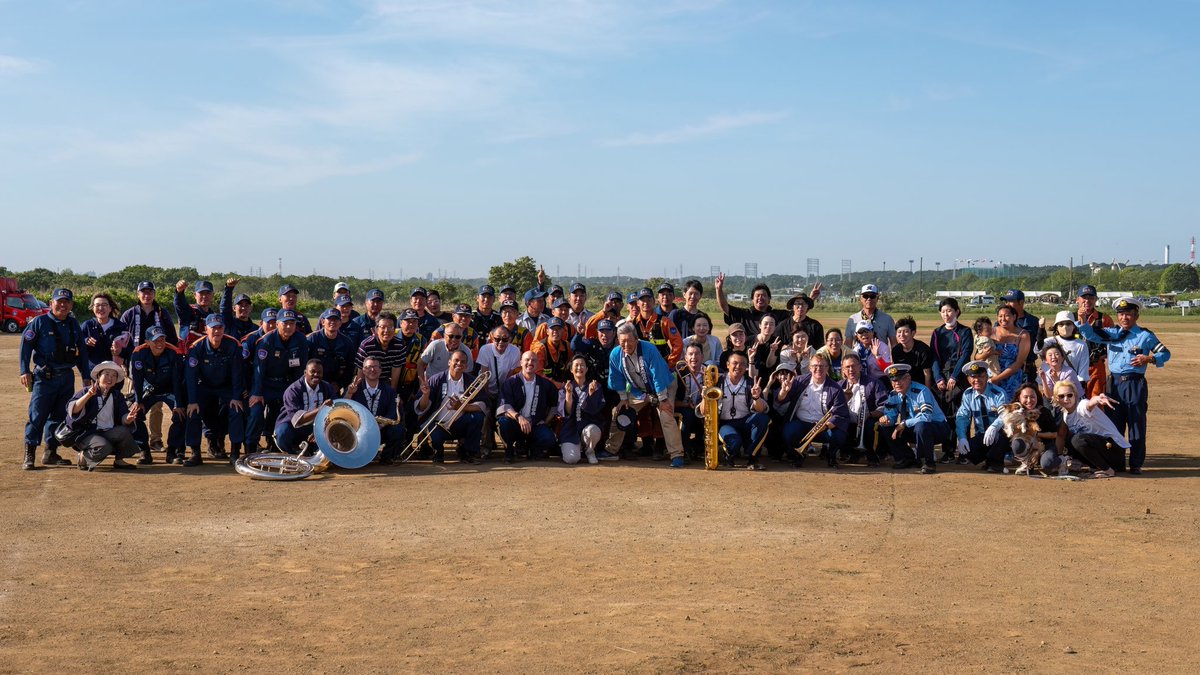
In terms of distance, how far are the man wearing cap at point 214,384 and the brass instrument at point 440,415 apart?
1.79m

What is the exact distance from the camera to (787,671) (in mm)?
5293

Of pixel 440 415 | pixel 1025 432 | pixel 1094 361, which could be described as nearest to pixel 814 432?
pixel 1025 432

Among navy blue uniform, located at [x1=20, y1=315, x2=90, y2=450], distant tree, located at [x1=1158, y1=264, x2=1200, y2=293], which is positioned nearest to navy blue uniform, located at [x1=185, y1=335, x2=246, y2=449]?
navy blue uniform, located at [x1=20, y1=315, x2=90, y2=450]

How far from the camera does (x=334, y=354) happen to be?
1183 cm

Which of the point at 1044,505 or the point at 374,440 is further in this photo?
the point at 374,440

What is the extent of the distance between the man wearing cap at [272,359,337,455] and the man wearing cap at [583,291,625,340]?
294 cm

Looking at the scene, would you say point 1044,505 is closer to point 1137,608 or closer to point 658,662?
point 1137,608

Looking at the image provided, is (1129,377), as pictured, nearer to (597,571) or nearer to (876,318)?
(876,318)

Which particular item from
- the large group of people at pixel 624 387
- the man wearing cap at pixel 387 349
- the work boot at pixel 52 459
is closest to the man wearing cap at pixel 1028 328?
the large group of people at pixel 624 387

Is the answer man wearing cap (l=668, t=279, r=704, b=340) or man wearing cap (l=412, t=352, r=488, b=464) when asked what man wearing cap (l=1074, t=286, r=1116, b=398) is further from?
man wearing cap (l=412, t=352, r=488, b=464)

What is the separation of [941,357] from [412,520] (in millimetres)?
6248

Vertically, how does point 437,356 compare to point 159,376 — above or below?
above

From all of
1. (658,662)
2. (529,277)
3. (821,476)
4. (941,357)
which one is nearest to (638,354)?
(821,476)

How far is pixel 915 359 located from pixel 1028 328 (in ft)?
4.15
